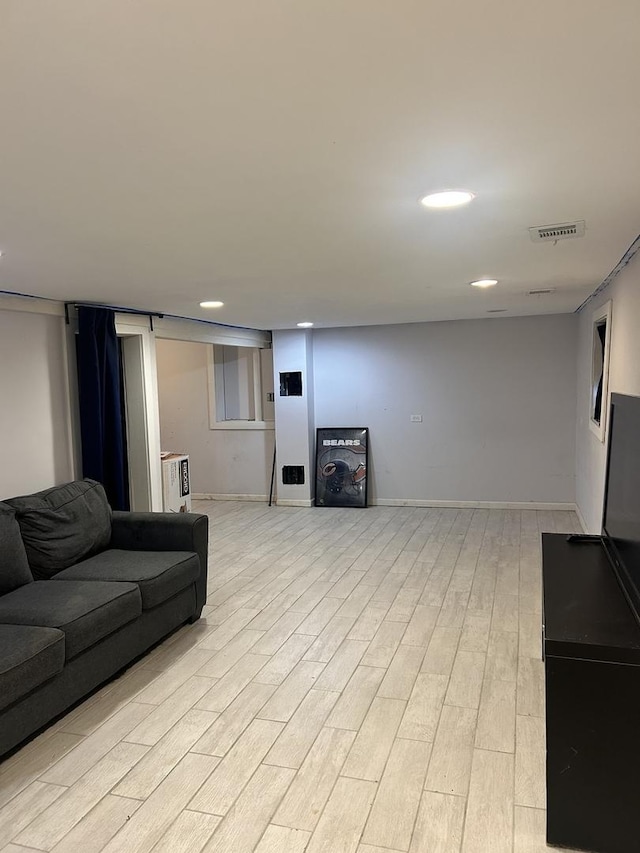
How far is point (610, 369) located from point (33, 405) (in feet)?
13.1

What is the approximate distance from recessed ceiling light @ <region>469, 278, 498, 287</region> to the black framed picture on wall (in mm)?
3310

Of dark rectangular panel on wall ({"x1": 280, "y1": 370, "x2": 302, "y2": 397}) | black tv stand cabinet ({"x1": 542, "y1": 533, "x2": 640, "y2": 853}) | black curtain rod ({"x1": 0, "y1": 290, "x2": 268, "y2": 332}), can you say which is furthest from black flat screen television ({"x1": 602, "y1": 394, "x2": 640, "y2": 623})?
dark rectangular panel on wall ({"x1": 280, "y1": 370, "x2": 302, "y2": 397})

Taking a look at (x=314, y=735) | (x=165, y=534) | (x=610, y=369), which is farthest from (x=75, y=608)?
(x=610, y=369)

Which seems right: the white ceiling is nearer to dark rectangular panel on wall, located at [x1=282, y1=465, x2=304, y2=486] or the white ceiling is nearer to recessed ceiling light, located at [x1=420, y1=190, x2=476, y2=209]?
recessed ceiling light, located at [x1=420, y1=190, x2=476, y2=209]

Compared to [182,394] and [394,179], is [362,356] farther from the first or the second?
[394,179]

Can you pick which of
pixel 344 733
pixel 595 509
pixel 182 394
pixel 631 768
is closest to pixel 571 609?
pixel 631 768

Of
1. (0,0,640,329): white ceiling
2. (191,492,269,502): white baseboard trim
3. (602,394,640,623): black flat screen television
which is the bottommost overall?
(191,492,269,502): white baseboard trim

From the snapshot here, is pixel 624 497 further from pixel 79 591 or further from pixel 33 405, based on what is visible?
pixel 33 405

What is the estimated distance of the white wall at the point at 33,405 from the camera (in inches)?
154

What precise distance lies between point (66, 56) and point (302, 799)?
2341 mm

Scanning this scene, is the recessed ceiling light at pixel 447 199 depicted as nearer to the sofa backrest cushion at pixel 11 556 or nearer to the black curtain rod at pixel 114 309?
the sofa backrest cushion at pixel 11 556

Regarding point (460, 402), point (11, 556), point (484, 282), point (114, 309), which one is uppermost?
point (484, 282)

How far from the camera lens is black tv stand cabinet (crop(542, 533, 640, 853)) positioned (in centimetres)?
184

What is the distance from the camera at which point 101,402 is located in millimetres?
4473
